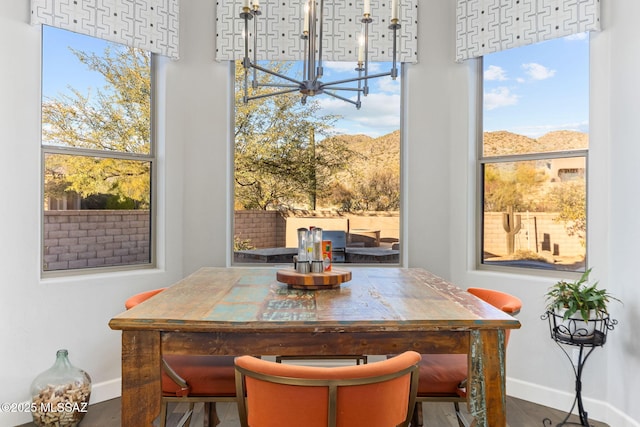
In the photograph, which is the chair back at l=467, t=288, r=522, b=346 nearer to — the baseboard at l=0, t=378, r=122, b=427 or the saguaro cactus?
the saguaro cactus

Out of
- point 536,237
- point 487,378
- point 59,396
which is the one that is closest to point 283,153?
point 536,237

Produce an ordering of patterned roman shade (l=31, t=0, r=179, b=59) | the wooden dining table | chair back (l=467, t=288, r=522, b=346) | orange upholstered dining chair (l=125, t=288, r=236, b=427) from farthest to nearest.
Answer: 1. patterned roman shade (l=31, t=0, r=179, b=59)
2. chair back (l=467, t=288, r=522, b=346)
3. orange upholstered dining chair (l=125, t=288, r=236, b=427)
4. the wooden dining table

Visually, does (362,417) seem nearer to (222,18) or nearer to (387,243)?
(387,243)

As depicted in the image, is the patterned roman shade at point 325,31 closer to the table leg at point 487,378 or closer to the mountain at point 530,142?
the mountain at point 530,142

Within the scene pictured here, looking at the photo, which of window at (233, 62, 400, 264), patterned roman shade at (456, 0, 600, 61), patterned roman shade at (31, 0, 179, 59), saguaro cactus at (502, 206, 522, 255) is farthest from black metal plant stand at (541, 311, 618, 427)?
patterned roman shade at (31, 0, 179, 59)

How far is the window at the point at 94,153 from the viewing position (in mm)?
2949

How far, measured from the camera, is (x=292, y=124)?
145 inches

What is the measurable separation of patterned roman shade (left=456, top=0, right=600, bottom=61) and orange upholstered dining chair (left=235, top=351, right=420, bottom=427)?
8.16 ft

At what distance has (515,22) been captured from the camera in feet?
10.2

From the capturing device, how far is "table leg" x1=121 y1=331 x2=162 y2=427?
1.54 meters

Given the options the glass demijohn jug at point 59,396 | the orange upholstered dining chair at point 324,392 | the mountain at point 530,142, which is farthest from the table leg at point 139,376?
the mountain at point 530,142

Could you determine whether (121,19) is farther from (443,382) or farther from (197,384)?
(443,382)

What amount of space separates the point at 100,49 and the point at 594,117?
3264 mm

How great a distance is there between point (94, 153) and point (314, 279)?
6.44 ft
